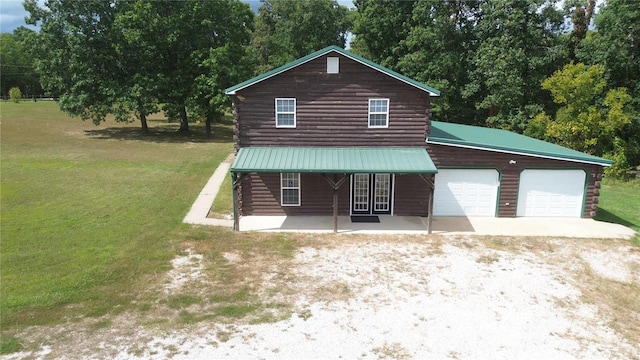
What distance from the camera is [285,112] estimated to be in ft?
53.4

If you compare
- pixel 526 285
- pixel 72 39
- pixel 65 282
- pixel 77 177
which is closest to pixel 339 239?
pixel 526 285

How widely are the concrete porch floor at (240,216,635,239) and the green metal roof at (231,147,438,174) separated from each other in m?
2.16

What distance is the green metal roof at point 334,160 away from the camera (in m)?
14.9

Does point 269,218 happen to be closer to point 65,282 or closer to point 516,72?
point 65,282

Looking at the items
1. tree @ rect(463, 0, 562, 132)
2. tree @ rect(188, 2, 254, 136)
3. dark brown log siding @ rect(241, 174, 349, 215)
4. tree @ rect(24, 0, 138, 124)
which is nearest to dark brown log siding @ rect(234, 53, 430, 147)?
dark brown log siding @ rect(241, 174, 349, 215)

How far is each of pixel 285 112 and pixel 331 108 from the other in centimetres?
172

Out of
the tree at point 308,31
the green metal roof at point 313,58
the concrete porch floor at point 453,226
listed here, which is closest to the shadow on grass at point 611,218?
the concrete porch floor at point 453,226

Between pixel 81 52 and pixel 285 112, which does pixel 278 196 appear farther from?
pixel 81 52

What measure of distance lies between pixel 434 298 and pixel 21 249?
12.0 m

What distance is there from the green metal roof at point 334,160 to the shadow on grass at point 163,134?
909 inches

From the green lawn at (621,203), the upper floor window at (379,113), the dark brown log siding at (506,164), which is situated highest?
the upper floor window at (379,113)

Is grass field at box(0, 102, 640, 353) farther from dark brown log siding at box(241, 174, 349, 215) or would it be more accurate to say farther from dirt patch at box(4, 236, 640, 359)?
dark brown log siding at box(241, 174, 349, 215)

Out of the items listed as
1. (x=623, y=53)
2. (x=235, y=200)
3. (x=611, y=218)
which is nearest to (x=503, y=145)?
(x=611, y=218)

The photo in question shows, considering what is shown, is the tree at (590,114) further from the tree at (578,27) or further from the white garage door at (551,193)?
the white garage door at (551,193)
